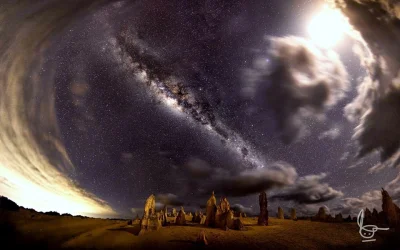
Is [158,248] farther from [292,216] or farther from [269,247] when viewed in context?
[292,216]

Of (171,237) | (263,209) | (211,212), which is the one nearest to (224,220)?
(211,212)

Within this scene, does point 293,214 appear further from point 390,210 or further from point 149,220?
point 149,220

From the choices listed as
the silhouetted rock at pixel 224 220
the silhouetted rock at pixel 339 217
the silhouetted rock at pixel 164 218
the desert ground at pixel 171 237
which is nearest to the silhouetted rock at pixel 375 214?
the silhouetted rock at pixel 339 217

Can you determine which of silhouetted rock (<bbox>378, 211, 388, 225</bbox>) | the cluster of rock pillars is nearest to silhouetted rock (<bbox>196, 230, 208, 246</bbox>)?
the cluster of rock pillars

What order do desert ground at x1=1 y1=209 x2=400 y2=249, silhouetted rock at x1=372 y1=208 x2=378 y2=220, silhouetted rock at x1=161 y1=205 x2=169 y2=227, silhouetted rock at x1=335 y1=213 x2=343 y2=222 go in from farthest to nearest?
silhouetted rock at x1=335 y1=213 x2=343 y2=222 < silhouetted rock at x1=372 y1=208 x2=378 y2=220 < silhouetted rock at x1=161 y1=205 x2=169 y2=227 < desert ground at x1=1 y1=209 x2=400 y2=249

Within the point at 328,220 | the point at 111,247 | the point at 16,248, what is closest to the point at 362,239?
the point at 328,220

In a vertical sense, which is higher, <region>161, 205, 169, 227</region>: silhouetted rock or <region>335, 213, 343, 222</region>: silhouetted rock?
<region>335, 213, 343, 222</region>: silhouetted rock

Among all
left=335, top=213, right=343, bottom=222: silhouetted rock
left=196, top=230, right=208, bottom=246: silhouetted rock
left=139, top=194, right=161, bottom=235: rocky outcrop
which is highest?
left=335, top=213, right=343, bottom=222: silhouetted rock

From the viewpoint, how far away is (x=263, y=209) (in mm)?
A: 53062

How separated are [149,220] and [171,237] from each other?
5.58m

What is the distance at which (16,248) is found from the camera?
Answer: 35125 mm

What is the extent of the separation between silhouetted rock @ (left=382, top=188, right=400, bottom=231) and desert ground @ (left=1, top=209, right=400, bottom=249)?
7347 millimetres

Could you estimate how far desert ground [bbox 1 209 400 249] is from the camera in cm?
3528

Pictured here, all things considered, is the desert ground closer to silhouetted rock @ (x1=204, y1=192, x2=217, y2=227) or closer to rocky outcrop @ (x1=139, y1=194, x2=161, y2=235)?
rocky outcrop @ (x1=139, y1=194, x2=161, y2=235)
